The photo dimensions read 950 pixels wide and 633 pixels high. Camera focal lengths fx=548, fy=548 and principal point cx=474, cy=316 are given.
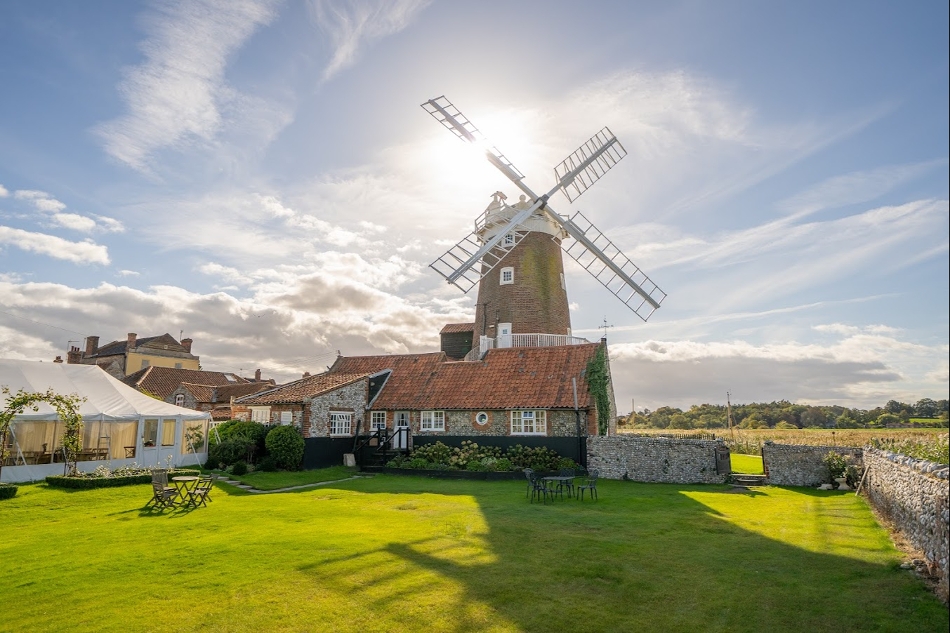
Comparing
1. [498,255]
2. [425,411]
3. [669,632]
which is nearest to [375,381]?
[425,411]

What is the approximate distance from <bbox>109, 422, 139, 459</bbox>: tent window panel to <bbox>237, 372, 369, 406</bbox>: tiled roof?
4.50 meters

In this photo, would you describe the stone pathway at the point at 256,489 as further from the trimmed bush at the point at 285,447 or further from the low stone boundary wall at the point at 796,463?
the low stone boundary wall at the point at 796,463

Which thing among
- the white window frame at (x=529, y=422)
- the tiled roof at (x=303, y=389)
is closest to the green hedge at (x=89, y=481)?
the tiled roof at (x=303, y=389)

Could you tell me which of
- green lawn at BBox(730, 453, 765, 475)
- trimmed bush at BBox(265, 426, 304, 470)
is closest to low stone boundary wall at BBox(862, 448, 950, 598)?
green lawn at BBox(730, 453, 765, 475)

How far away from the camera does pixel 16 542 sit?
1088cm

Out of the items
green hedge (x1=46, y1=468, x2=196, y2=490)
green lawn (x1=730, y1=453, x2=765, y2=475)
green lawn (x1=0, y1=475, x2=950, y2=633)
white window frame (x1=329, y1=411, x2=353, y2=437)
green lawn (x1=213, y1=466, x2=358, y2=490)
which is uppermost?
white window frame (x1=329, y1=411, x2=353, y2=437)

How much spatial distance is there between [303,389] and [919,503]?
74.7 ft

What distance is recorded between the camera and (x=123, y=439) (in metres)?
22.4

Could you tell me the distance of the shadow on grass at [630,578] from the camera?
6.88 m

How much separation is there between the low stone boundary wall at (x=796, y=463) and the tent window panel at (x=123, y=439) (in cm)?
2401

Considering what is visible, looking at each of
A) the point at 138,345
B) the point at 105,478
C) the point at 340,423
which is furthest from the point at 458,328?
the point at 138,345

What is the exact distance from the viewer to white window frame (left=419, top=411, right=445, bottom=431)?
25.5 meters

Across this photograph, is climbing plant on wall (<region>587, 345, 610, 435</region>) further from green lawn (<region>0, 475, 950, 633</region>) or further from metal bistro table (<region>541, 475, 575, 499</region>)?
green lawn (<region>0, 475, 950, 633</region>)

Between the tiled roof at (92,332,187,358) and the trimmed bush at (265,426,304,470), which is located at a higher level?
the tiled roof at (92,332,187,358)
